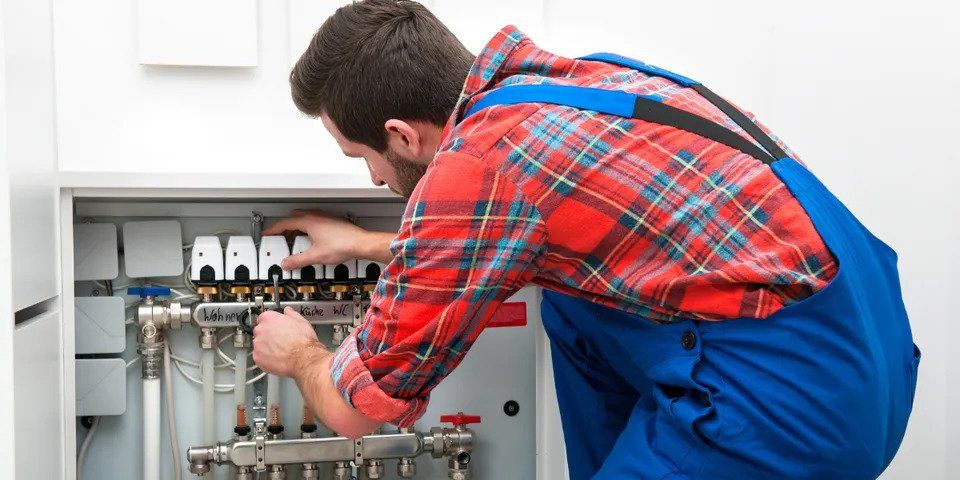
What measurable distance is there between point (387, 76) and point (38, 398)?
61 centimetres

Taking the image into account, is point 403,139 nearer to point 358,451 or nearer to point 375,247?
point 375,247

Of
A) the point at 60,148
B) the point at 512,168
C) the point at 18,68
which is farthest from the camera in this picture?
the point at 60,148

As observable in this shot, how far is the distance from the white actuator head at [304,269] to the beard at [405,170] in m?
0.35

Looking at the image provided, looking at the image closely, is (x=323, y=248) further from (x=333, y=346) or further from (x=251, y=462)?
(x=251, y=462)

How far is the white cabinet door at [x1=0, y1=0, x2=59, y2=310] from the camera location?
1.04 metres

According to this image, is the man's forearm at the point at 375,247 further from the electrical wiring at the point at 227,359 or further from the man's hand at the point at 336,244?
the electrical wiring at the point at 227,359

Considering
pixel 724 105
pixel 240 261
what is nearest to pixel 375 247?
pixel 240 261

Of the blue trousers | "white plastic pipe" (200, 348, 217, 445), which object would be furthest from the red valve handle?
the blue trousers

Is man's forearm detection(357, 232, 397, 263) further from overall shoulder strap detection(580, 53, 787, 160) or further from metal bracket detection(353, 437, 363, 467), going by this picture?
overall shoulder strap detection(580, 53, 787, 160)

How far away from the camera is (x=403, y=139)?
46.4 inches

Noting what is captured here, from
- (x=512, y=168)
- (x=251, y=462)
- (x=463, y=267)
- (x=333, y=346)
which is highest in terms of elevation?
(x=512, y=168)

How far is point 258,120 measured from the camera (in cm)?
151

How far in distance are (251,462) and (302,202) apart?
0.46 metres

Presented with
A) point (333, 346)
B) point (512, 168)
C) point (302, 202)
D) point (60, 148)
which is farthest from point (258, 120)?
point (512, 168)
